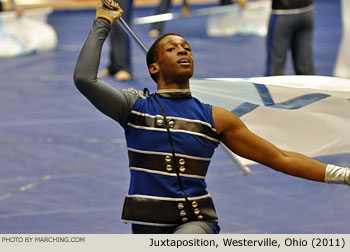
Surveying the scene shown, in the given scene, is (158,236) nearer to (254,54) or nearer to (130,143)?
(130,143)

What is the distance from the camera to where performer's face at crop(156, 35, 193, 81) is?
10.9 ft

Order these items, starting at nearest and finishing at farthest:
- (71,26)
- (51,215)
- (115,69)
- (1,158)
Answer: (51,215)
(1,158)
(115,69)
(71,26)

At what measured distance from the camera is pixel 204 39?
13.1 m

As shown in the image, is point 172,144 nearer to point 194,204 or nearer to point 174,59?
point 194,204

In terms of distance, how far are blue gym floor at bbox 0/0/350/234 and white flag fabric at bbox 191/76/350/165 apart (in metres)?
0.21

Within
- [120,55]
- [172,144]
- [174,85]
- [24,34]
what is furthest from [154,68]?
[24,34]

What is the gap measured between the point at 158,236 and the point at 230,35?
10772 millimetres

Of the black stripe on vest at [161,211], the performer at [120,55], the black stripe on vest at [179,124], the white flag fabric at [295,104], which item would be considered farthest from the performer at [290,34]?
the black stripe on vest at [161,211]

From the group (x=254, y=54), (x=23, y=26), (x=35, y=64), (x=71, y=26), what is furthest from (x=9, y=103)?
(x=71, y=26)

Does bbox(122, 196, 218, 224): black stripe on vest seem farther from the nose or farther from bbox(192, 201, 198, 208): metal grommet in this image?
the nose

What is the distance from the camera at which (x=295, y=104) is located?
432 centimetres

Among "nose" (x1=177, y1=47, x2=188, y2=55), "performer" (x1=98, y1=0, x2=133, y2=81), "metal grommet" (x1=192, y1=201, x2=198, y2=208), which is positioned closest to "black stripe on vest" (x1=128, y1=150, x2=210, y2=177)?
"metal grommet" (x1=192, y1=201, x2=198, y2=208)

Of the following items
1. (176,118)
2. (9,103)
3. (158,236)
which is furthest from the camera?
(9,103)

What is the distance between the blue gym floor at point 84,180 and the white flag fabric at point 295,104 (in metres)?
0.21
